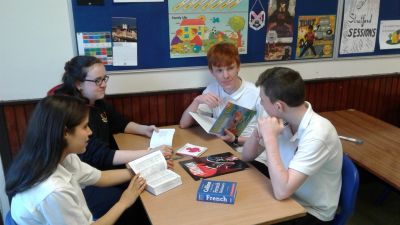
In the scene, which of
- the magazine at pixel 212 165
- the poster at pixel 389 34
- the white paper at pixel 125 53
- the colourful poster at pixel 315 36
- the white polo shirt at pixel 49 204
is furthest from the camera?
the poster at pixel 389 34

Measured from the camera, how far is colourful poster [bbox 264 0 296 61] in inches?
96.8

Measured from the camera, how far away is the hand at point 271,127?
1480 millimetres

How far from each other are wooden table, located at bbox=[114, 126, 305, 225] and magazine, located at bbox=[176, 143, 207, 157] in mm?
190

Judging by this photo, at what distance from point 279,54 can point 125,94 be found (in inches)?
45.1

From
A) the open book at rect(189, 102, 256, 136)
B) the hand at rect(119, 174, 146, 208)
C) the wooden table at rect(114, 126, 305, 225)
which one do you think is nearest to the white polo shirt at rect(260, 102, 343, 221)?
the wooden table at rect(114, 126, 305, 225)

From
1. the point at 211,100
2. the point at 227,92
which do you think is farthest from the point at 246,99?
the point at 211,100

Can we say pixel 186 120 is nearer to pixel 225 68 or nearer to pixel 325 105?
pixel 225 68

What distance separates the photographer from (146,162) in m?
1.64

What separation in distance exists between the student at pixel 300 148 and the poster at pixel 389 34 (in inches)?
66.8

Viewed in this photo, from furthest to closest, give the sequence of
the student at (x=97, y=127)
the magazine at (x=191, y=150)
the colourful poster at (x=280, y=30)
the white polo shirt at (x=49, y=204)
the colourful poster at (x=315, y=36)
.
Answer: the colourful poster at (x=315, y=36) < the colourful poster at (x=280, y=30) < the magazine at (x=191, y=150) < the student at (x=97, y=127) < the white polo shirt at (x=49, y=204)

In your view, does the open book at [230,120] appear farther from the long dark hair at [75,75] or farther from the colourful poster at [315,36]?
the colourful poster at [315,36]

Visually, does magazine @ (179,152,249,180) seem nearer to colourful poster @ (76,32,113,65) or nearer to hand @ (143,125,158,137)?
hand @ (143,125,158,137)

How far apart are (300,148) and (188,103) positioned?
47.8 inches

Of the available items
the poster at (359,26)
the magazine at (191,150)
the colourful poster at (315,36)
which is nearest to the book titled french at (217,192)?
the magazine at (191,150)
